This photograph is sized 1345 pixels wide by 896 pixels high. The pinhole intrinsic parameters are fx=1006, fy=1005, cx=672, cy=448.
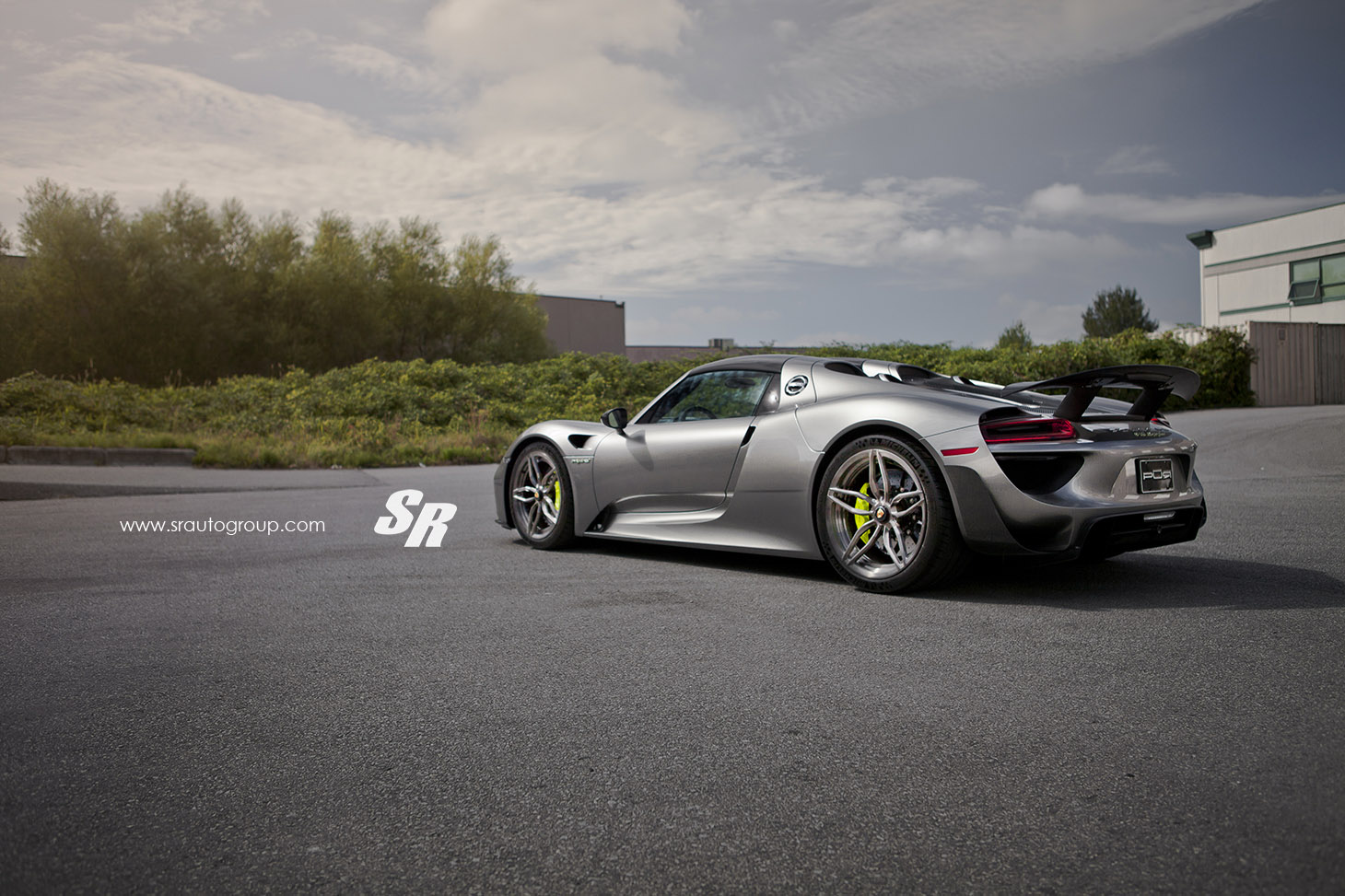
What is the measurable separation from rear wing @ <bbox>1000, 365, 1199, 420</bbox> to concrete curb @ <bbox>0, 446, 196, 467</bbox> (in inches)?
525

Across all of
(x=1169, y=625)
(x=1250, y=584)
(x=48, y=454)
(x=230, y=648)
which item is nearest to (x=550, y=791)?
(x=230, y=648)

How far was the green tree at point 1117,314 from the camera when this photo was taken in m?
85.2

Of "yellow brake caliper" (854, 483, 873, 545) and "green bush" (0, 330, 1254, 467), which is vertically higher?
"green bush" (0, 330, 1254, 467)

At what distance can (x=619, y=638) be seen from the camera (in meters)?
3.98

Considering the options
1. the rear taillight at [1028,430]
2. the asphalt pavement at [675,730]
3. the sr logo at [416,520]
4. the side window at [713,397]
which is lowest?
the asphalt pavement at [675,730]

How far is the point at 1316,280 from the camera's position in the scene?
33.8 metres

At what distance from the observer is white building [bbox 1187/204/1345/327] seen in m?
33.3

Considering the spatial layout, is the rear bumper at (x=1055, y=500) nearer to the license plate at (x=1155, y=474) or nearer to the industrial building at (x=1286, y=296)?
the license plate at (x=1155, y=474)

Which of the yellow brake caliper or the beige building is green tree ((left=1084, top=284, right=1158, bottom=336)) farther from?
the yellow brake caliper

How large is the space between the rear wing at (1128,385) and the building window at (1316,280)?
34.5 metres

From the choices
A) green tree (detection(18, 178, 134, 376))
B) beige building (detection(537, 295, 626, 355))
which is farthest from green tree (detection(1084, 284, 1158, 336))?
green tree (detection(18, 178, 134, 376))

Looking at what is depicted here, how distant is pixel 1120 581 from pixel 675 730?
319 cm

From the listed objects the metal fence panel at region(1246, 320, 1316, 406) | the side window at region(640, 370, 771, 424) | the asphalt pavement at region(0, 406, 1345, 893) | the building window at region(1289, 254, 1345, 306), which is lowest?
the asphalt pavement at region(0, 406, 1345, 893)

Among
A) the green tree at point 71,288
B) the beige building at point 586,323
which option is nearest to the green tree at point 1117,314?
the beige building at point 586,323
